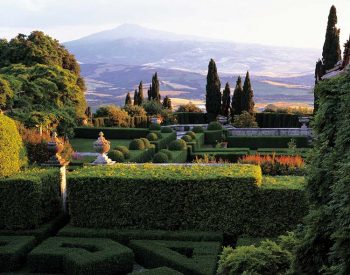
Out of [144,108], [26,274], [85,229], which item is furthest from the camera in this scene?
[144,108]

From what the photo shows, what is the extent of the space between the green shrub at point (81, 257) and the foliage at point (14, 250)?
0.33 m

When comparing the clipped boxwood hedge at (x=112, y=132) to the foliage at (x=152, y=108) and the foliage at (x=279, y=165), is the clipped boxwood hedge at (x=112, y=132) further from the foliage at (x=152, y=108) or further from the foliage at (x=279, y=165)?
the foliage at (x=279, y=165)

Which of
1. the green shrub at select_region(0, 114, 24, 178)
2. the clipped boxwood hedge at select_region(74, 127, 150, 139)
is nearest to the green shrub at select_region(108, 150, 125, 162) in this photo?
the green shrub at select_region(0, 114, 24, 178)

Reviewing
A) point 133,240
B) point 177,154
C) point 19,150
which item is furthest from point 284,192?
point 177,154

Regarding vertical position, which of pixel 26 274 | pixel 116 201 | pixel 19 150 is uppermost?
pixel 19 150

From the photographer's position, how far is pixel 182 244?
1127 cm

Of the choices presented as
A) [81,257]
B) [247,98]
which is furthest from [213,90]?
[81,257]

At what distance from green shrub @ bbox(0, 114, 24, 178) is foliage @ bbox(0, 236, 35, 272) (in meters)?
1.85

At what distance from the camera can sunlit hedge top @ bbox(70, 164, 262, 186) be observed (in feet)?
39.7

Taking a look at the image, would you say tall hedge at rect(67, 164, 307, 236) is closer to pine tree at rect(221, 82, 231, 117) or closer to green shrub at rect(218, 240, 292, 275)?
green shrub at rect(218, 240, 292, 275)

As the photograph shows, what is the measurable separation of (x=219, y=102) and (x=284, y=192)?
115 ft

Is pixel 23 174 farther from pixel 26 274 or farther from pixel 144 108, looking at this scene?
pixel 144 108

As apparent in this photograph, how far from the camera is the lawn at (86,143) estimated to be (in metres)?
31.0

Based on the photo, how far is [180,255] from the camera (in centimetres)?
1052
